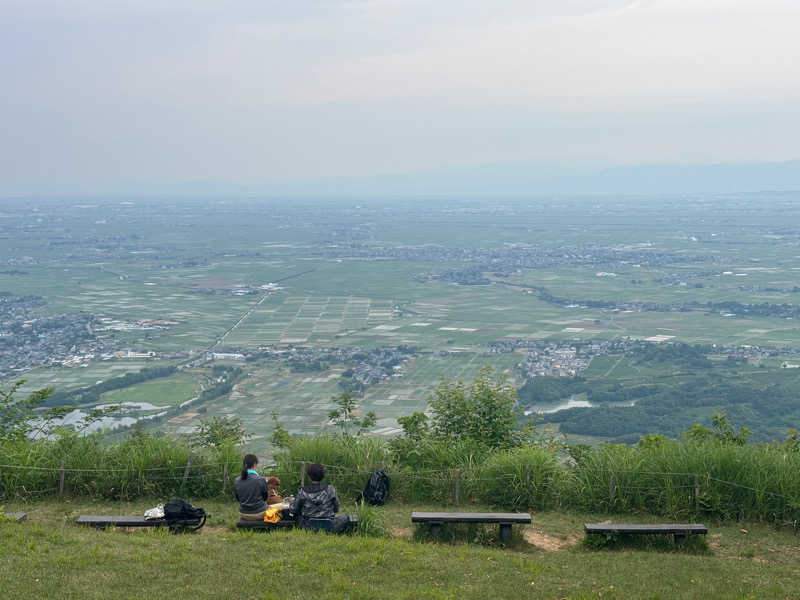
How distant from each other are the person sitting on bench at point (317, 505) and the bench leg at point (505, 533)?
6.32 ft

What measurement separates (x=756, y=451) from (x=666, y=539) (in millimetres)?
2604

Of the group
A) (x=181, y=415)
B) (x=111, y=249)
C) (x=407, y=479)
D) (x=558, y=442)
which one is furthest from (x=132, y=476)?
(x=111, y=249)

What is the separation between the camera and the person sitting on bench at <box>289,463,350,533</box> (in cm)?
914

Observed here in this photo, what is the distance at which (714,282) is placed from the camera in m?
84.8

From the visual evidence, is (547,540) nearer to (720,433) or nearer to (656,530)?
(656,530)

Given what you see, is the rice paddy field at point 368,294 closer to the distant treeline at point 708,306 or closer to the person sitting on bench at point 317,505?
the distant treeline at point 708,306

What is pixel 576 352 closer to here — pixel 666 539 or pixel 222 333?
pixel 222 333

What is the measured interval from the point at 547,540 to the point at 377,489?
2590mm

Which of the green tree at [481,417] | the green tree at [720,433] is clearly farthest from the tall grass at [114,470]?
the green tree at [720,433]

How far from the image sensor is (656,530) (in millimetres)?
9180

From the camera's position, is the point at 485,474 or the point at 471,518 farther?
the point at 485,474

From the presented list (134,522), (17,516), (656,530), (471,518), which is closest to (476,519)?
(471,518)

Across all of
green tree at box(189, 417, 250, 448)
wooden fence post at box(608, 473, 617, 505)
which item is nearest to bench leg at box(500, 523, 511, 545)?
wooden fence post at box(608, 473, 617, 505)

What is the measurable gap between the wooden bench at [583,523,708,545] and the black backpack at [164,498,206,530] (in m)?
4.84
